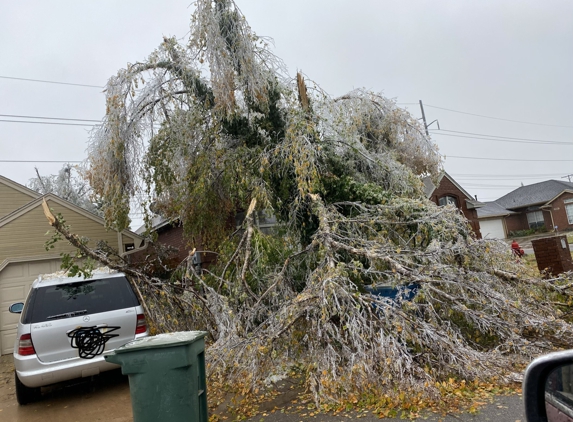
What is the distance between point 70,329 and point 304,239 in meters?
4.29

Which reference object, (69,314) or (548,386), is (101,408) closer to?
(69,314)

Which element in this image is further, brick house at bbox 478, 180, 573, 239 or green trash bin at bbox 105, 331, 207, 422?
brick house at bbox 478, 180, 573, 239

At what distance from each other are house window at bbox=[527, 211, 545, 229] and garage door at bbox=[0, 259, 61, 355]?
36910mm

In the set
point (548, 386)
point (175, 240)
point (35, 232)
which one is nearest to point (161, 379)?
point (548, 386)

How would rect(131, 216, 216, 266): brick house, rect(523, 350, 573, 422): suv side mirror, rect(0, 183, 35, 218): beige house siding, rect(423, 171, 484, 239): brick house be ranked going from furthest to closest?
rect(423, 171, 484, 239): brick house → rect(0, 183, 35, 218): beige house siding → rect(131, 216, 216, 266): brick house → rect(523, 350, 573, 422): suv side mirror

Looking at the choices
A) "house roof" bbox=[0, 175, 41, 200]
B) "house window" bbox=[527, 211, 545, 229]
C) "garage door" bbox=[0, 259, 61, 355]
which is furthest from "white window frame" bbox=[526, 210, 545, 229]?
"garage door" bbox=[0, 259, 61, 355]

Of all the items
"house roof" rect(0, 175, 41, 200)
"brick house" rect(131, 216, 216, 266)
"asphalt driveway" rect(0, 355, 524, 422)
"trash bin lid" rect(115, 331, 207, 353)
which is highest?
"house roof" rect(0, 175, 41, 200)

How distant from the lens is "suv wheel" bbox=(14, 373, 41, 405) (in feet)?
17.4

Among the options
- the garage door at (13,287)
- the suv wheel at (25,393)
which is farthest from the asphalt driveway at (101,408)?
the garage door at (13,287)

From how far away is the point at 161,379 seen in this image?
10.6 feet

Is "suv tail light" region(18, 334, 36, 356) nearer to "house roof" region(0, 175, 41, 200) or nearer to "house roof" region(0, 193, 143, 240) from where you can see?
"house roof" region(0, 193, 143, 240)

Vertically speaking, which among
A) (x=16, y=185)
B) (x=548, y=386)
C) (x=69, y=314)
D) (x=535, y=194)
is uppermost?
(x=535, y=194)

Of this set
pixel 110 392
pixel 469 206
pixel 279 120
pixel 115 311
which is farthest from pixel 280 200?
pixel 469 206

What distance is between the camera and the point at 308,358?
15.6 ft
